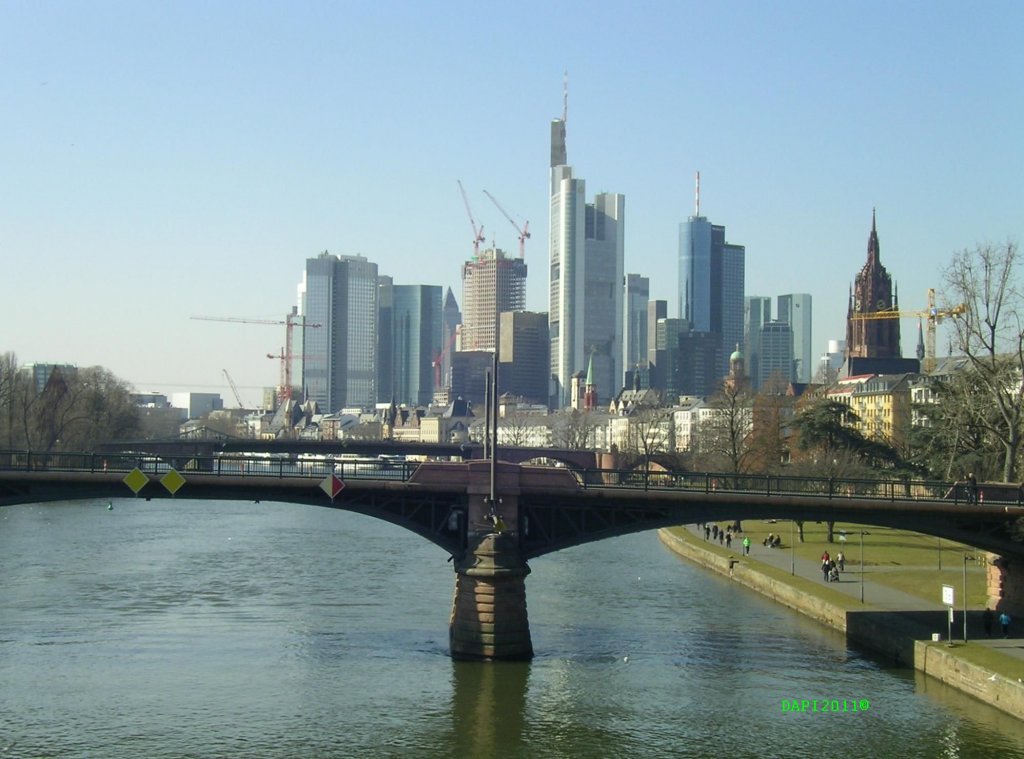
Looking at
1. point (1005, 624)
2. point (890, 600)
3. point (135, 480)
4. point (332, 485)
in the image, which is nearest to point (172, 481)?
point (135, 480)

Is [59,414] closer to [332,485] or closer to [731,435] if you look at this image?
[731,435]

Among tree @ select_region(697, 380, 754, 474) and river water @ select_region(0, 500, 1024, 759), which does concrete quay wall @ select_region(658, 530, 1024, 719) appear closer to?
river water @ select_region(0, 500, 1024, 759)

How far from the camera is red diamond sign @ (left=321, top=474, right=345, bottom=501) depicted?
5466 centimetres

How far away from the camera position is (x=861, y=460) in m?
117

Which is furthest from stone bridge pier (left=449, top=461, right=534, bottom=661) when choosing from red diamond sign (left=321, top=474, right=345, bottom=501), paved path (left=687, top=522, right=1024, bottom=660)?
paved path (left=687, top=522, right=1024, bottom=660)

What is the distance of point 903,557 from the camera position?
85.2 meters

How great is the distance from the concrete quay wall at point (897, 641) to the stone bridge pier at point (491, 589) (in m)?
14.2

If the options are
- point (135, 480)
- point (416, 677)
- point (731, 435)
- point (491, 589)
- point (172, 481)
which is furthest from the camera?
point (731, 435)

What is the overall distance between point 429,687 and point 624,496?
11416 mm

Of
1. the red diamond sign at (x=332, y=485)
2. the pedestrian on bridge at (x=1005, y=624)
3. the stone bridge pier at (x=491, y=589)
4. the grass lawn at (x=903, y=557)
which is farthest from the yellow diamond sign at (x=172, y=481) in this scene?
the grass lawn at (x=903, y=557)

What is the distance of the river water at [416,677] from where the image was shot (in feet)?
140

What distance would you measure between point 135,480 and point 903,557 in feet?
161

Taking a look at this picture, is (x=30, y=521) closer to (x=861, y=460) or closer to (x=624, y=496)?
(x=861, y=460)

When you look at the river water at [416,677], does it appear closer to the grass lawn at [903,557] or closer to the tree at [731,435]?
the grass lawn at [903,557]
